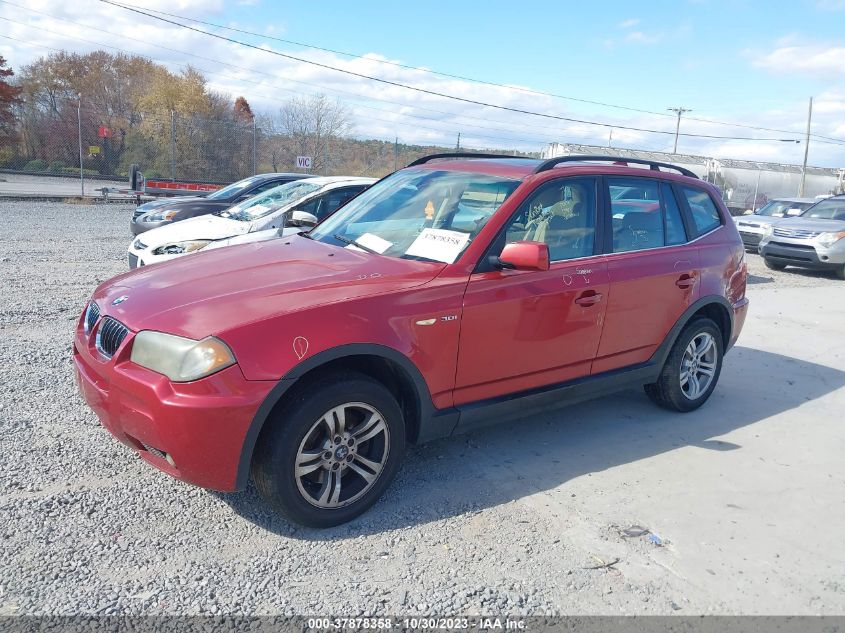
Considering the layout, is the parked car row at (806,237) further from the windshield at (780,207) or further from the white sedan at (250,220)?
the white sedan at (250,220)

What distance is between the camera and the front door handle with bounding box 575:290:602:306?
4.36 metres

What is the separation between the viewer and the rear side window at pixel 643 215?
4758 mm

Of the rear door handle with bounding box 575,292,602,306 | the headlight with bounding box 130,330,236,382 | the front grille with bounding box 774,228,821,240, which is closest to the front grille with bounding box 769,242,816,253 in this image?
the front grille with bounding box 774,228,821,240

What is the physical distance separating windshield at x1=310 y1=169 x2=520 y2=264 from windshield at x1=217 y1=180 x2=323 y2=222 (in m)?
4.47

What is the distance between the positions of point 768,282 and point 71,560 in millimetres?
13092

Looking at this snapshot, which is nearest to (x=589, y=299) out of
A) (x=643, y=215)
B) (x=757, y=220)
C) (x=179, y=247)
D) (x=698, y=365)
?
(x=643, y=215)

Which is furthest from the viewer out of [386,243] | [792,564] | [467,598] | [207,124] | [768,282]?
[207,124]

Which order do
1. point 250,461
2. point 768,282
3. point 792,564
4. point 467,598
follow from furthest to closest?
point 768,282 < point 792,564 < point 250,461 < point 467,598

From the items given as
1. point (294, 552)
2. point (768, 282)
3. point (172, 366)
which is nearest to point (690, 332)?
point (294, 552)

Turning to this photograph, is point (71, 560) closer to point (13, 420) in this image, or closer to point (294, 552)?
point (294, 552)

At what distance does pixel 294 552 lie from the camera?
3.30 meters

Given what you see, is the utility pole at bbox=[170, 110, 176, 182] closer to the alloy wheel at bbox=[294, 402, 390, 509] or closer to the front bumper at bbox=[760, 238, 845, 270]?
the front bumper at bbox=[760, 238, 845, 270]

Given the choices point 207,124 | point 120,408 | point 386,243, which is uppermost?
point 207,124

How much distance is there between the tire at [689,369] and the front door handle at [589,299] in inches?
45.2
